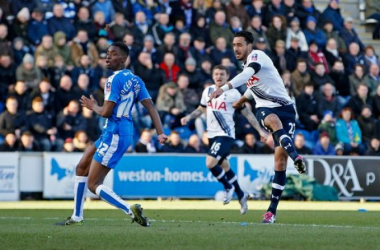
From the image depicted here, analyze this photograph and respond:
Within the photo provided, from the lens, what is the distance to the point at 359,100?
27547 millimetres

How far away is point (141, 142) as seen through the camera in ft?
76.3

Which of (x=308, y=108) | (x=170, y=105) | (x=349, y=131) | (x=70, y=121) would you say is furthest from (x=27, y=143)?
(x=349, y=131)

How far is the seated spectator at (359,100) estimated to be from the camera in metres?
27.3

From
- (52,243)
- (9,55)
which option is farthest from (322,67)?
(52,243)

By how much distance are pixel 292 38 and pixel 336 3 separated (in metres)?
3.32

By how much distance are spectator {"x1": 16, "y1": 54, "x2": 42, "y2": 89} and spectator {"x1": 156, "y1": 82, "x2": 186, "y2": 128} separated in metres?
3.22

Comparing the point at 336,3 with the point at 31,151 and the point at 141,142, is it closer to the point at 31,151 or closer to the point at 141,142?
the point at 141,142

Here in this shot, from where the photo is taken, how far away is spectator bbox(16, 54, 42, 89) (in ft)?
74.7

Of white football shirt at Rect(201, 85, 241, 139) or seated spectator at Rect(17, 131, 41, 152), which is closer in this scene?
white football shirt at Rect(201, 85, 241, 139)

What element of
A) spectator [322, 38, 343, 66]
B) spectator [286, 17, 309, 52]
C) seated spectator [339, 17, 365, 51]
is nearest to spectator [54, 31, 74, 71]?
spectator [286, 17, 309, 52]

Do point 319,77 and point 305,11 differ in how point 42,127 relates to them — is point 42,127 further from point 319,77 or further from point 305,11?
point 305,11

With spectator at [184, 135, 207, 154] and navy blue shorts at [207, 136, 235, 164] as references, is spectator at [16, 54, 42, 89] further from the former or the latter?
navy blue shorts at [207, 136, 235, 164]

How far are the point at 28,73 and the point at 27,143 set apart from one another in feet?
6.04

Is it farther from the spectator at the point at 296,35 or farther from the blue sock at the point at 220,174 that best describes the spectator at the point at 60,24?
the blue sock at the point at 220,174
